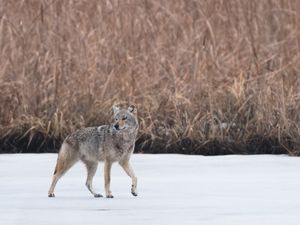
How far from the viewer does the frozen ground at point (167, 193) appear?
5785 millimetres

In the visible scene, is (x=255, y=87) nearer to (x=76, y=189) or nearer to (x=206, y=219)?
(x=76, y=189)

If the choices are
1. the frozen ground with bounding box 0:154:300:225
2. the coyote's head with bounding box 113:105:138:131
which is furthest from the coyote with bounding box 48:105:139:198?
the frozen ground with bounding box 0:154:300:225

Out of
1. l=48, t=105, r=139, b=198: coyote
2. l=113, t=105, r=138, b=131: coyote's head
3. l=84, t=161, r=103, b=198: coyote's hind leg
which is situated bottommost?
l=84, t=161, r=103, b=198: coyote's hind leg

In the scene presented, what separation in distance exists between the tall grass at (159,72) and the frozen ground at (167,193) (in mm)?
553

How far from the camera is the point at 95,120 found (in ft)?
34.2

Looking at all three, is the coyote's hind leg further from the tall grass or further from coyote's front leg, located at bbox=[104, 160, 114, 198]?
the tall grass

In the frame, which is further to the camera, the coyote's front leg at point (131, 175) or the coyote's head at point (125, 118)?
the coyote's head at point (125, 118)

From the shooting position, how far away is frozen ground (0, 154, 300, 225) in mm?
5785

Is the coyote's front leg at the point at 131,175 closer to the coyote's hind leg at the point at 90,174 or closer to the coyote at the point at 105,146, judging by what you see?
the coyote at the point at 105,146

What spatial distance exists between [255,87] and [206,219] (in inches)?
194

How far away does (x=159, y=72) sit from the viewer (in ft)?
35.9

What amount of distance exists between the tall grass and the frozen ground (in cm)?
55

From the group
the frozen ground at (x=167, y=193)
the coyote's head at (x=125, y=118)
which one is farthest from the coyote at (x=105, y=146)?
the frozen ground at (x=167, y=193)

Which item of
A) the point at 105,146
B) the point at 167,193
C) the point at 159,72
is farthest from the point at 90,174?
the point at 159,72
